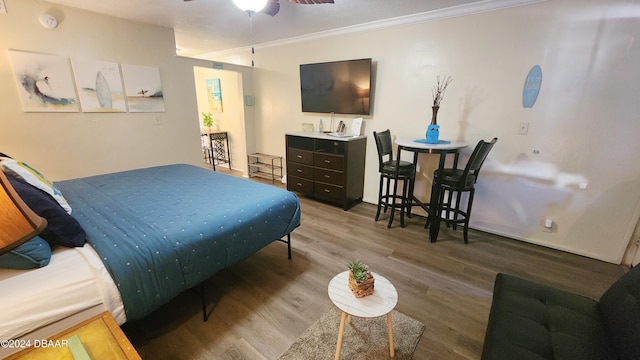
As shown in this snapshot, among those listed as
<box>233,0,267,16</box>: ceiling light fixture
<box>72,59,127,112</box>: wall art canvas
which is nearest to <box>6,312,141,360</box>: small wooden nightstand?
<box>233,0,267,16</box>: ceiling light fixture

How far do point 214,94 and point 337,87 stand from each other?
326 cm

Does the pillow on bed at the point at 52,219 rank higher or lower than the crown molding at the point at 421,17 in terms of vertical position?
lower

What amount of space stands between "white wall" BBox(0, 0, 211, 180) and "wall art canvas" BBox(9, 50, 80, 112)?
0.20 ft

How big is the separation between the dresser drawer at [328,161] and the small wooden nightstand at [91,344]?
9.23 ft

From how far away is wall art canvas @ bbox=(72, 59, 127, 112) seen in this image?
297 cm

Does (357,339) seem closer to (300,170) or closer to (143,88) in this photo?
(300,170)

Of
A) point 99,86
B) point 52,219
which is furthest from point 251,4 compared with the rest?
point 99,86

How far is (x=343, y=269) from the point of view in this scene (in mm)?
2320

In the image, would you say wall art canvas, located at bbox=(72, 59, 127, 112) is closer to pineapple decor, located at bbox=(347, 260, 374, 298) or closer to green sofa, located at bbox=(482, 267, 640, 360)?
pineapple decor, located at bbox=(347, 260, 374, 298)

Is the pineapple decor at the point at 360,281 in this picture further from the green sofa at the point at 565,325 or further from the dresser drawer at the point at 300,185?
the dresser drawer at the point at 300,185

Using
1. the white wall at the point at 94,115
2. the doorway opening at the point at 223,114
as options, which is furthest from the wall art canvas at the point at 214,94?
the white wall at the point at 94,115

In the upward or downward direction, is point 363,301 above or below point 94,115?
below

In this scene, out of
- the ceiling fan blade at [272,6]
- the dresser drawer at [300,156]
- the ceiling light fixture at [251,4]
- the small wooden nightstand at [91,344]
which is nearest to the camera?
the small wooden nightstand at [91,344]

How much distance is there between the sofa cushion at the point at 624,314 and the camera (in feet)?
3.23
